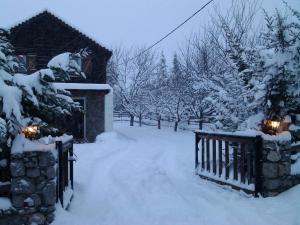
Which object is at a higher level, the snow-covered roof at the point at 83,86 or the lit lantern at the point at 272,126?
the snow-covered roof at the point at 83,86

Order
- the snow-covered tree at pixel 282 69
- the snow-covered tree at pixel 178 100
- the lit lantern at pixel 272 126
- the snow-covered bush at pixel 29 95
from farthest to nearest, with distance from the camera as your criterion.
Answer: the snow-covered tree at pixel 178 100, the lit lantern at pixel 272 126, the snow-covered tree at pixel 282 69, the snow-covered bush at pixel 29 95

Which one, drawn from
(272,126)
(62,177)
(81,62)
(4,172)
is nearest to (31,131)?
(4,172)

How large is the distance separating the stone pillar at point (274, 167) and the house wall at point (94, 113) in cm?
1380

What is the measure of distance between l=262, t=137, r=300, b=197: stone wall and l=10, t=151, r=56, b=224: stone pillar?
3.82 metres

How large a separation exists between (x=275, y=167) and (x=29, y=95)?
453 cm

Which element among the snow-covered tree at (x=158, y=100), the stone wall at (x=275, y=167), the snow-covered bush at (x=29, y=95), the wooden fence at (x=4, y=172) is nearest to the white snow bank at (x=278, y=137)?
the stone wall at (x=275, y=167)

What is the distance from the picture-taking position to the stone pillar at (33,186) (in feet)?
17.1

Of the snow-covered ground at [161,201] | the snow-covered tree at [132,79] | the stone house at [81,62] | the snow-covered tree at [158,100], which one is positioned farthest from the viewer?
the snow-covered tree at [132,79]

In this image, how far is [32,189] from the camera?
5.27 metres

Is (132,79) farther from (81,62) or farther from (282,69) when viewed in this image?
(282,69)

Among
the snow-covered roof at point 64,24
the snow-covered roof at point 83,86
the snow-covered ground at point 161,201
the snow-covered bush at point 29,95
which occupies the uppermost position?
the snow-covered roof at point 64,24

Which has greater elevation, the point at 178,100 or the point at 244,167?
the point at 178,100

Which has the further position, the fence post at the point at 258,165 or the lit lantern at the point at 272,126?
the lit lantern at the point at 272,126

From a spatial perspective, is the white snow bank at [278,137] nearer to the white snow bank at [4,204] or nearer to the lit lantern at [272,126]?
the lit lantern at [272,126]
